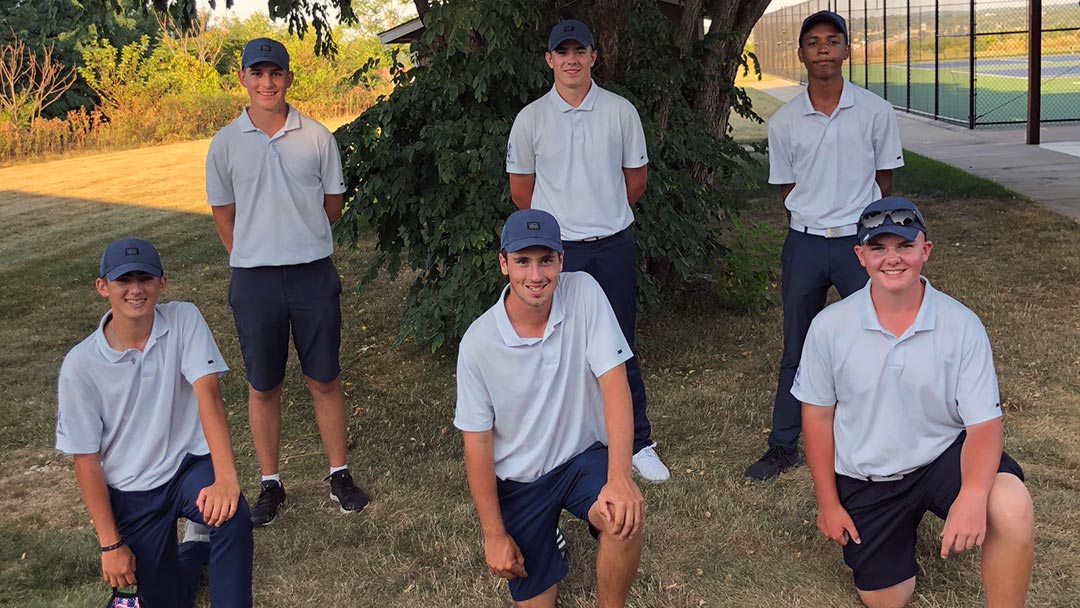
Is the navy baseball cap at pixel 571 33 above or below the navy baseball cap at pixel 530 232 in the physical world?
above

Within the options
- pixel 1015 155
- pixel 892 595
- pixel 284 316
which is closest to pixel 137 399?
pixel 284 316

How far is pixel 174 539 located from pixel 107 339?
2.26 feet

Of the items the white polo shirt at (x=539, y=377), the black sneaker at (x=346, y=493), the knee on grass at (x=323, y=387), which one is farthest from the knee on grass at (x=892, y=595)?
the knee on grass at (x=323, y=387)

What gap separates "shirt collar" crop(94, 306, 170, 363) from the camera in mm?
3400

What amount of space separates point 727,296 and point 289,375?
304cm

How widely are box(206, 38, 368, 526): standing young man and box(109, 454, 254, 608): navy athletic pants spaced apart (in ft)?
3.23

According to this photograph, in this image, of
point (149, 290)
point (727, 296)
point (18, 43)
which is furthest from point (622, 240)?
point (18, 43)

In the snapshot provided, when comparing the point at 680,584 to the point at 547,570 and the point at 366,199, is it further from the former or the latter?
the point at 366,199

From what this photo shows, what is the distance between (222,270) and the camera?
11.3m

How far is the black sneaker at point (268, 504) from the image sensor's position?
451 centimetres

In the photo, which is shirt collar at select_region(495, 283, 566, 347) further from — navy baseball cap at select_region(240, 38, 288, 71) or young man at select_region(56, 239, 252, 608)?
navy baseball cap at select_region(240, 38, 288, 71)

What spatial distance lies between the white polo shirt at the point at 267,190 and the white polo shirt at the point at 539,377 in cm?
133

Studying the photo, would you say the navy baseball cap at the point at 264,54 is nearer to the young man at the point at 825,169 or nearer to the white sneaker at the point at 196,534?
the white sneaker at the point at 196,534

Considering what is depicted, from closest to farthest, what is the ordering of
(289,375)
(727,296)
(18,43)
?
(289,375) → (727,296) → (18,43)
